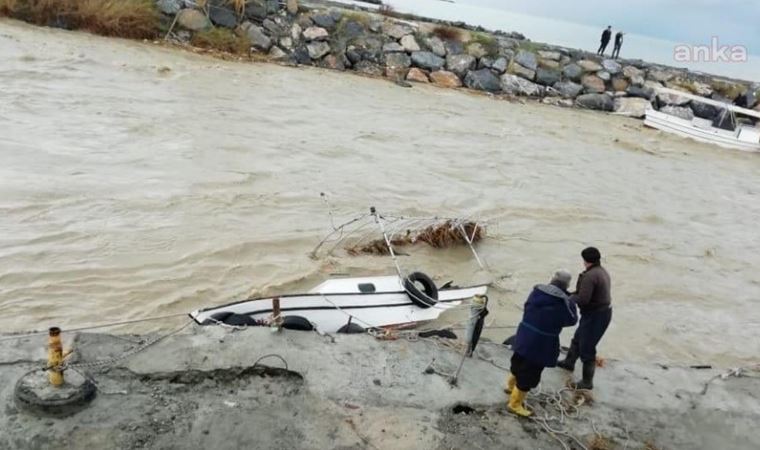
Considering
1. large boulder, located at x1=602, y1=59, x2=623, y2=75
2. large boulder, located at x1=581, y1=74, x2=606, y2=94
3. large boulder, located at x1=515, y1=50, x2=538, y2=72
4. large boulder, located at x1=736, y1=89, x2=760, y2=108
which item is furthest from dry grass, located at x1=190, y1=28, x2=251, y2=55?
large boulder, located at x1=736, y1=89, x2=760, y2=108

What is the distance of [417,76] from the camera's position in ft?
90.7

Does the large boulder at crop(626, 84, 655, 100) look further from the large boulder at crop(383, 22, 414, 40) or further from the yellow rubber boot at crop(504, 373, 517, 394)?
the yellow rubber boot at crop(504, 373, 517, 394)

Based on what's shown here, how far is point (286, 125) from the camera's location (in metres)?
17.6

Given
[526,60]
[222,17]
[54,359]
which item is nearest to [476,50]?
[526,60]

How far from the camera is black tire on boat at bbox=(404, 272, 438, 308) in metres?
8.52

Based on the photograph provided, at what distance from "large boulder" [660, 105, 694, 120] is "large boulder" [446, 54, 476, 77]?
29.8 ft

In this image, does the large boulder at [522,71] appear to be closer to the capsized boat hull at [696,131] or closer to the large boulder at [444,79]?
the large boulder at [444,79]

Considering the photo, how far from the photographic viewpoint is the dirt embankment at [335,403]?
5.02 meters

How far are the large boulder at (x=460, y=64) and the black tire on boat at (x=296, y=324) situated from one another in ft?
75.9

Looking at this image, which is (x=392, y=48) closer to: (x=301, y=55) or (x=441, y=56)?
(x=441, y=56)

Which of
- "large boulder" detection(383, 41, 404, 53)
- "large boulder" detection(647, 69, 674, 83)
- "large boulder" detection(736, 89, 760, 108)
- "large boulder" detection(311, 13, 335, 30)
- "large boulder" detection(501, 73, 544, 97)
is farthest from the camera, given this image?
"large boulder" detection(647, 69, 674, 83)

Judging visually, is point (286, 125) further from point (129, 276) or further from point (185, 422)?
point (185, 422)

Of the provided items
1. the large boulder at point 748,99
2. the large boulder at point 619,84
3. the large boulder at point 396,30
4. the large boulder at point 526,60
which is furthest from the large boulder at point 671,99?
the large boulder at point 396,30

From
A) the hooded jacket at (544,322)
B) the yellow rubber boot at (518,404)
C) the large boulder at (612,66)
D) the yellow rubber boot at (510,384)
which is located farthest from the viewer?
the large boulder at (612,66)
